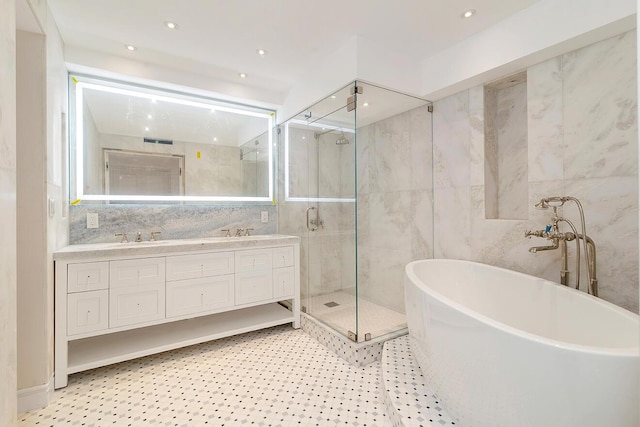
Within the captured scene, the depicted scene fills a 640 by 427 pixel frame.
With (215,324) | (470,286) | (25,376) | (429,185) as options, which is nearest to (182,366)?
(215,324)

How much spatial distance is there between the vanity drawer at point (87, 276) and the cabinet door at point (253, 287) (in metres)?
0.95

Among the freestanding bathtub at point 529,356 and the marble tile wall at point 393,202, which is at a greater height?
the marble tile wall at point 393,202

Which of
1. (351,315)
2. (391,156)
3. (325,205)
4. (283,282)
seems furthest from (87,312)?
(391,156)

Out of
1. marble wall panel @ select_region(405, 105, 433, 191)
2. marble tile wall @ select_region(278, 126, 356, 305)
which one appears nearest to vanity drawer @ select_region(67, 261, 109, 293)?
marble tile wall @ select_region(278, 126, 356, 305)

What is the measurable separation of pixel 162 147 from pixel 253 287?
1.58m

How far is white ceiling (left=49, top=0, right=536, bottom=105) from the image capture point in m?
1.86

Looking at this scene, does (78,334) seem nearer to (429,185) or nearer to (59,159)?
(59,159)

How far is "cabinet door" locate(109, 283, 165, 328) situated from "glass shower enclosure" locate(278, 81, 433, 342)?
1.35 meters

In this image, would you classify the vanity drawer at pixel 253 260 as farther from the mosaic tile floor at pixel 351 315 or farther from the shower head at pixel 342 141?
the shower head at pixel 342 141

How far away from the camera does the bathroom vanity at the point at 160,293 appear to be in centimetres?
190

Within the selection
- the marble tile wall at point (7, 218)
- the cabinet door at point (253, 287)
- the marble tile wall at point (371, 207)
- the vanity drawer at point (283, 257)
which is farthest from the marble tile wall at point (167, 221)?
the marble tile wall at point (7, 218)

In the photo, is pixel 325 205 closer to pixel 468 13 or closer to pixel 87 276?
pixel 468 13

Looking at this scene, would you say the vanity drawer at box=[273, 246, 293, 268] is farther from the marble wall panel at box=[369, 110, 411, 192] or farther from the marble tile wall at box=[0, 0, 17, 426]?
the marble tile wall at box=[0, 0, 17, 426]

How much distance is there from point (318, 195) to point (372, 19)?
1589 mm
